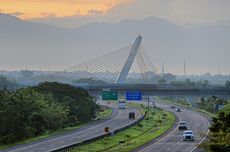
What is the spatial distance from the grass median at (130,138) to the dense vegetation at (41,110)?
11.4m

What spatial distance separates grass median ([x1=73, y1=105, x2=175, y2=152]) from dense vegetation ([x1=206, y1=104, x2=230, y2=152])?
12.3 m

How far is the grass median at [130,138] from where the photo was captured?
254ft

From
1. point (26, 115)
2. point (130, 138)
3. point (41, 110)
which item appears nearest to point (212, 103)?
point (41, 110)

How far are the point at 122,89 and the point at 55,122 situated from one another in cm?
3798

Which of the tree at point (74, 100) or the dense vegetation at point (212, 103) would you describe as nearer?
the tree at point (74, 100)

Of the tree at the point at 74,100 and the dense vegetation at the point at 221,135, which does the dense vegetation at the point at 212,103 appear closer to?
the tree at the point at 74,100

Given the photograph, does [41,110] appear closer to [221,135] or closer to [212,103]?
[221,135]

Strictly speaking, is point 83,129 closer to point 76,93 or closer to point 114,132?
point 114,132

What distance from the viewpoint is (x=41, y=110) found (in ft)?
360

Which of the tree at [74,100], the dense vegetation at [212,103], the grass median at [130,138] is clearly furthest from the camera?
the dense vegetation at [212,103]

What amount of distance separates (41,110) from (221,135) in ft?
180

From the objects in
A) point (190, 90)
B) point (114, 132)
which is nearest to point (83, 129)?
point (114, 132)

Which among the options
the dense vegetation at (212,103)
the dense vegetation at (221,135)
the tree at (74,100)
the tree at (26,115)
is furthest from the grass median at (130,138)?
the dense vegetation at (212,103)

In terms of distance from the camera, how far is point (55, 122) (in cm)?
11288
